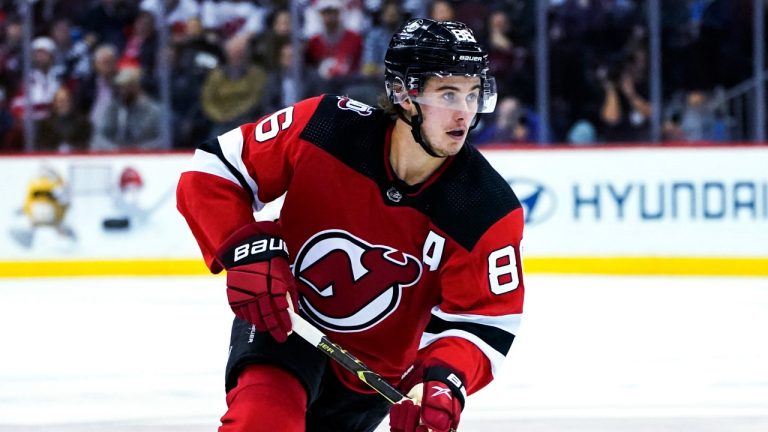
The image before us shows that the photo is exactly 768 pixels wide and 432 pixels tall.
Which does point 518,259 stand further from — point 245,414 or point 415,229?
point 245,414

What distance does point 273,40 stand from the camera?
7699mm

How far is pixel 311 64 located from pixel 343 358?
533 centimetres

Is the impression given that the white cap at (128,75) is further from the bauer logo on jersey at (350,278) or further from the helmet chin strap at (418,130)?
the helmet chin strap at (418,130)

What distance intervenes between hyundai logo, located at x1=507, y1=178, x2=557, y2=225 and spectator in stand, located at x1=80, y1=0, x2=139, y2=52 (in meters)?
2.38

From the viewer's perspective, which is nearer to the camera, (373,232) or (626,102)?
(373,232)

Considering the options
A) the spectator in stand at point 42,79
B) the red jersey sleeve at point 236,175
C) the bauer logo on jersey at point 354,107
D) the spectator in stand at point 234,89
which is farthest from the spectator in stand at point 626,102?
the red jersey sleeve at point 236,175

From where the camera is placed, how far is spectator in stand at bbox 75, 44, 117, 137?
7730 millimetres

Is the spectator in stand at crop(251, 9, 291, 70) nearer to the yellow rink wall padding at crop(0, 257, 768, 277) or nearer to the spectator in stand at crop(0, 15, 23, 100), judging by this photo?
the yellow rink wall padding at crop(0, 257, 768, 277)

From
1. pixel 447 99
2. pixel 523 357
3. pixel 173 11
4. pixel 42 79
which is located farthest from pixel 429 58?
pixel 42 79

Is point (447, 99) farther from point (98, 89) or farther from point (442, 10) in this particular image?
point (98, 89)

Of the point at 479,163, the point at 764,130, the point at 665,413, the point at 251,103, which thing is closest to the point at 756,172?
the point at 764,130

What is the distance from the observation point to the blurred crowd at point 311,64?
7.55 metres

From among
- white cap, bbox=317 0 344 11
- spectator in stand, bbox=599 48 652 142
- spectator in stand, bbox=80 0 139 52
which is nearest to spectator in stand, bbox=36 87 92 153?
spectator in stand, bbox=80 0 139 52

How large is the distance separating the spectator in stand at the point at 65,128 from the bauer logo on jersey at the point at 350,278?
5.44m
